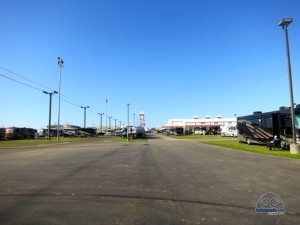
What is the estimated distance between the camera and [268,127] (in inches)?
1324

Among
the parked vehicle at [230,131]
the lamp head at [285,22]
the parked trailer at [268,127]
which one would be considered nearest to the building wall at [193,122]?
the parked vehicle at [230,131]

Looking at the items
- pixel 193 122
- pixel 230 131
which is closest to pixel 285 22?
pixel 230 131

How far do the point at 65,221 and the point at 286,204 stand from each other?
191 inches

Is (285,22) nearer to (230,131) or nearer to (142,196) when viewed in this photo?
(142,196)

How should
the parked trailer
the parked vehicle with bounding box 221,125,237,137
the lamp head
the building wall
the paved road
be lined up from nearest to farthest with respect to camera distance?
the paved road
the lamp head
the parked trailer
the parked vehicle with bounding box 221,125,237,137
the building wall

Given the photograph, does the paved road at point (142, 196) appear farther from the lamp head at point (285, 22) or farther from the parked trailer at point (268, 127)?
the parked trailer at point (268, 127)

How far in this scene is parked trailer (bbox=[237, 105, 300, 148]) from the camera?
29844 millimetres

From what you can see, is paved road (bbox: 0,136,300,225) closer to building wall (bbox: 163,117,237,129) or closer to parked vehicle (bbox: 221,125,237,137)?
parked vehicle (bbox: 221,125,237,137)

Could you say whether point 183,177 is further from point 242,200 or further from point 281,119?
point 281,119

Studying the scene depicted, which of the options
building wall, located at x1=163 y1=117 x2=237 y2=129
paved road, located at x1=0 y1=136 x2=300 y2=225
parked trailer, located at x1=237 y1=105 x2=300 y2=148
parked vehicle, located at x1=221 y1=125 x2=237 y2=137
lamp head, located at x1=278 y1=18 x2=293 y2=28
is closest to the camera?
paved road, located at x1=0 y1=136 x2=300 y2=225

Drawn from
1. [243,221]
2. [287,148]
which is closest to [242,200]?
[243,221]

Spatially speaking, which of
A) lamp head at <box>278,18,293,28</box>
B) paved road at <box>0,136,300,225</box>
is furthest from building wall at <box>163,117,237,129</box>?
paved road at <box>0,136,300,225</box>

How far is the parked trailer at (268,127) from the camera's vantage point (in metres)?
29.8

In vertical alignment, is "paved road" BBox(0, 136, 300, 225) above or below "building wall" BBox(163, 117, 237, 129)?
below
